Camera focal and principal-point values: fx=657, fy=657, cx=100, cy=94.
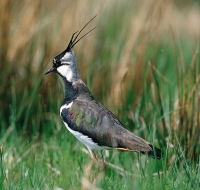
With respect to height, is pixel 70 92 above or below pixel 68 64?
below

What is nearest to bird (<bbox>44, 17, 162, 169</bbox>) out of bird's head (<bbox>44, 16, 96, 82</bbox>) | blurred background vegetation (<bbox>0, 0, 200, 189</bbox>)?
bird's head (<bbox>44, 16, 96, 82</bbox>)

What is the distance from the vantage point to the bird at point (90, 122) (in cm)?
407

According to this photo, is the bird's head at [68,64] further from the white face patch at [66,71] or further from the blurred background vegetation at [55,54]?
the blurred background vegetation at [55,54]

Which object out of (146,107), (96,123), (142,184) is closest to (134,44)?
(146,107)

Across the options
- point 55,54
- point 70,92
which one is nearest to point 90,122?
point 70,92

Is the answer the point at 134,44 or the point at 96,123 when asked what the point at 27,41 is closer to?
the point at 134,44

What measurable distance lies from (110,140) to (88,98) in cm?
40

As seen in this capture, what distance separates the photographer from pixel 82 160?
4.57 meters

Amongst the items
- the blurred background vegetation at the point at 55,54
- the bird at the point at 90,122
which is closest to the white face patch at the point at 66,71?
the bird at the point at 90,122

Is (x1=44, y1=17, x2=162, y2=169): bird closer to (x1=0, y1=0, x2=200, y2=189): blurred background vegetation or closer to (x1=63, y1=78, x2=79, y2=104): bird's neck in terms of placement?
(x1=63, y1=78, x2=79, y2=104): bird's neck

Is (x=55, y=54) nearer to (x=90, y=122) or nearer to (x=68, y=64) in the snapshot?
(x=68, y=64)

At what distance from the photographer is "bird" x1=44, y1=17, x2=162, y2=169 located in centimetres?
407

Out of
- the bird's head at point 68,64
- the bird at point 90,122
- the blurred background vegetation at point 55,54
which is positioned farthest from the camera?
the blurred background vegetation at point 55,54

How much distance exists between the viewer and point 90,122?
4.19 m
